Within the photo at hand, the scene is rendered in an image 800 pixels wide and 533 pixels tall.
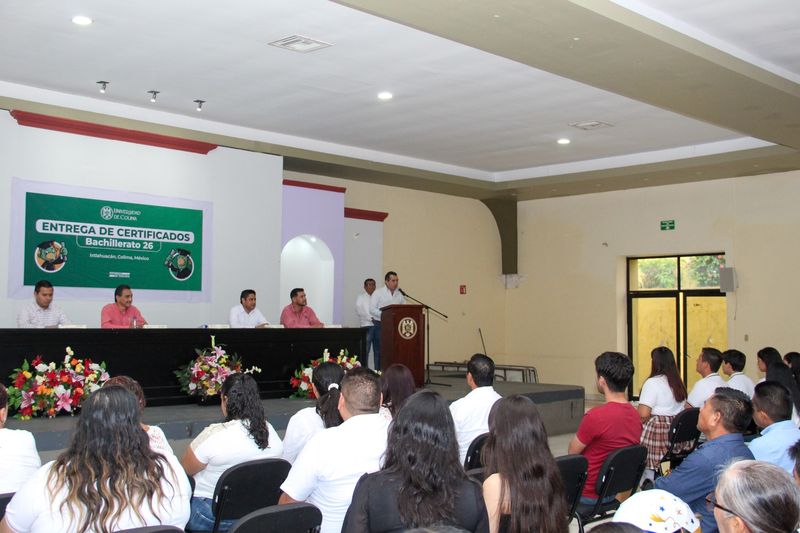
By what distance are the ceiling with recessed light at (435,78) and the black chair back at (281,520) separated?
11.9 ft

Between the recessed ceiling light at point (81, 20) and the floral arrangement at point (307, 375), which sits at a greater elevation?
the recessed ceiling light at point (81, 20)

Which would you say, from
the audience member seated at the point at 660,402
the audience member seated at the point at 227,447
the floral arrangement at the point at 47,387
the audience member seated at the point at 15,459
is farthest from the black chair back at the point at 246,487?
the floral arrangement at the point at 47,387

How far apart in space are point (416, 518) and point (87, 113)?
764 centimetres

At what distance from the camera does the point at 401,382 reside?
15.4 feet

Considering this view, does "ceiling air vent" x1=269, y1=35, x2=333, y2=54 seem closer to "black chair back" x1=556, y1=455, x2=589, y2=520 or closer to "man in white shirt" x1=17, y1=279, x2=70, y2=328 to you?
"man in white shirt" x1=17, y1=279, x2=70, y2=328

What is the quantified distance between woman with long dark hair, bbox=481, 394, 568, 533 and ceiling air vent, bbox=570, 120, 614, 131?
296 inches

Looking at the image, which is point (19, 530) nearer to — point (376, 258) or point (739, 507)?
point (739, 507)

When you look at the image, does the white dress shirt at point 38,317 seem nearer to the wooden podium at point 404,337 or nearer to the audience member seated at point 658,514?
the wooden podium at point 404,337

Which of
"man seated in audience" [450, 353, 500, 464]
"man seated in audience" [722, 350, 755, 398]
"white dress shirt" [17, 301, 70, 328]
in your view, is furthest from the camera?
"white dress shirt" [17, 301, 70, 328]

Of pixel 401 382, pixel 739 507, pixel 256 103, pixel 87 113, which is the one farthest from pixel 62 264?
pixel 739 507

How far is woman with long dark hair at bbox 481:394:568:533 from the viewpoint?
274 centimetres

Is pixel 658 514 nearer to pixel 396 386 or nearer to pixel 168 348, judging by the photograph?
pixel 396 386

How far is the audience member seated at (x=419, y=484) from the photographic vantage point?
2479mm

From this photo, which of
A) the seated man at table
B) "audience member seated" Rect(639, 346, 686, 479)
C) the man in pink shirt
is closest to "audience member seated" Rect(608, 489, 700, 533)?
"audience member seated" Rect(639, 346, 686, 479)
